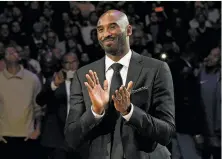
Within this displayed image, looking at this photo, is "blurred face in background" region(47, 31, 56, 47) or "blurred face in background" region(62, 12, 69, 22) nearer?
"blurred face in background" region(47, 31, 56, 47)

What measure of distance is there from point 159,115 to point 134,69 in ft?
0.66

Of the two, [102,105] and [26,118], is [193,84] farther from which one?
[102,105]

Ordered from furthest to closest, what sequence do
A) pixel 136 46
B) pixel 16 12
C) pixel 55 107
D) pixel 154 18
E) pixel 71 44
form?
pixel 154 18 → pixel 16 12 → pixel 71 44 → pixel 136 46 → pixel 55 107

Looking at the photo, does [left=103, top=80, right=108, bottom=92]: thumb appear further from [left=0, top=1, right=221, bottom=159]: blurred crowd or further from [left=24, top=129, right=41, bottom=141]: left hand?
[left=24, top=129, right=41, bottom=141]: left hand

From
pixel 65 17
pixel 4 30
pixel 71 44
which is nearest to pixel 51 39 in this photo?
pixel 71 44

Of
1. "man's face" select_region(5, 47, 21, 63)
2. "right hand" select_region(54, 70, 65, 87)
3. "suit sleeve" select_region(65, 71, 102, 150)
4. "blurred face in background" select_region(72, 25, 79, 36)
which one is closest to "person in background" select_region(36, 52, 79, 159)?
"right hand" select_region(54, 70, 65, 87)

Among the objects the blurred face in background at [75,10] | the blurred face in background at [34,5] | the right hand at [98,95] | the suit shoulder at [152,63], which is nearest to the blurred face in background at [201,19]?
the blurred face in background at [75,10]

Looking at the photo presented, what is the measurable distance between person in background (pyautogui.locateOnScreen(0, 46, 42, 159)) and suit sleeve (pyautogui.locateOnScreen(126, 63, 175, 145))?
305 cm

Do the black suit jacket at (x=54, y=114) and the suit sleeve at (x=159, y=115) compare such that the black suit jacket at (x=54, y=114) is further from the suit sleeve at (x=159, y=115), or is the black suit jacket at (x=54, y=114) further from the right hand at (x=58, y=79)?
the suit sleeve at (x=159, y=115)

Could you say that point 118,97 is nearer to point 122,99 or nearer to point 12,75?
point 122,99

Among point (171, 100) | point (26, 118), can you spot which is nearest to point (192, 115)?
point (26, 118)

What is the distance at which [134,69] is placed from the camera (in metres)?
2.03

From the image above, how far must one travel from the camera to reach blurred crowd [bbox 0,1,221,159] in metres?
4.80

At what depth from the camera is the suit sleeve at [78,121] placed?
1916 mm
